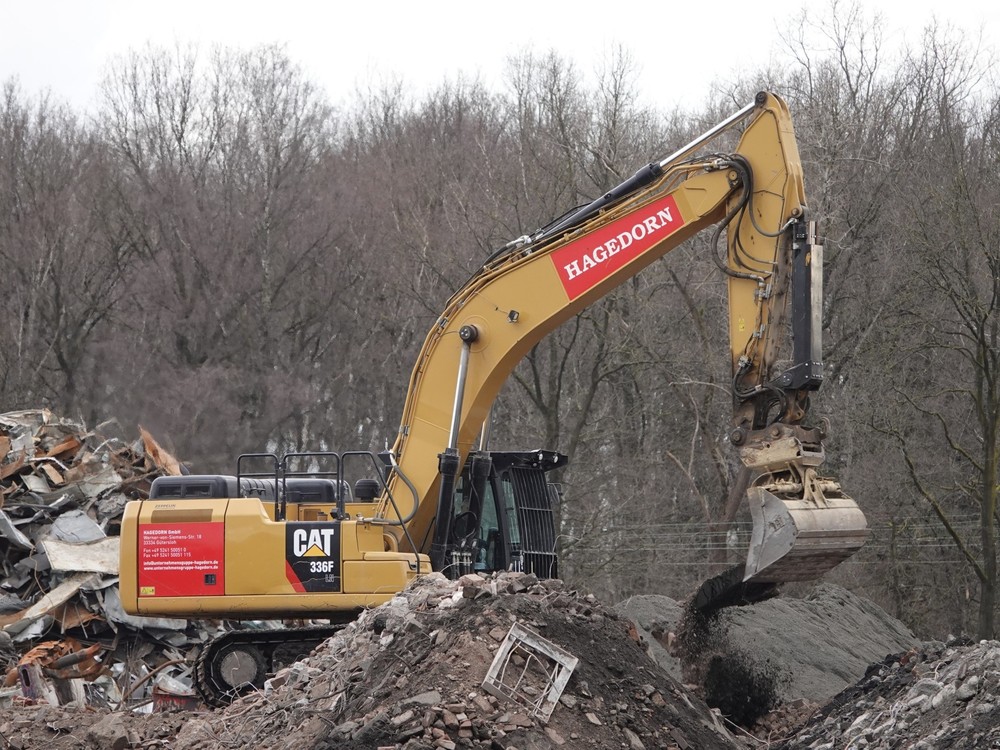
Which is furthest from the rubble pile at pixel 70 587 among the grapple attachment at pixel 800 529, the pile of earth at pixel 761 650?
the grapple attachment at pixel 800 529

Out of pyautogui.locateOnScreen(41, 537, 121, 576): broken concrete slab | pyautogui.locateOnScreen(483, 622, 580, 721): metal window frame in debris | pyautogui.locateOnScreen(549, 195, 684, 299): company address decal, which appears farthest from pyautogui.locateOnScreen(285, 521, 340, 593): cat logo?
pyautogui.locateOnScreen(41, 537, 121, 576): broken concrete slab

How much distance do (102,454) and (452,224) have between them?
973 centimetres

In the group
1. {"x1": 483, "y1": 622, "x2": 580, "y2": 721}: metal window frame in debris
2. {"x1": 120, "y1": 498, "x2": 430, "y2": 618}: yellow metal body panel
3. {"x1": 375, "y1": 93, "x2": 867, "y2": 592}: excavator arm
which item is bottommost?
{"x1": 483, "y1": 622, "x2": 580, "y2": 721}: metal window frame in debris

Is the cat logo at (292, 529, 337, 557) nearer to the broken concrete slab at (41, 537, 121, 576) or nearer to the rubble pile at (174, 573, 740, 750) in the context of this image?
the rubble pile at (174, 573, 740, 750)

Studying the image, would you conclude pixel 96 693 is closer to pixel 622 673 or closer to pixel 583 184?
pixel 622 673

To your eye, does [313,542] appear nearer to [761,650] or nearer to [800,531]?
[800,531]

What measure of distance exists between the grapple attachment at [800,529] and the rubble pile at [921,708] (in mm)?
873

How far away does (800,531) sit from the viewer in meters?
8.40

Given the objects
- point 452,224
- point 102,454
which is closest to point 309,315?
point 452,224

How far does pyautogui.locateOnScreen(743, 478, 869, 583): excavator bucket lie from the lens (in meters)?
8.45

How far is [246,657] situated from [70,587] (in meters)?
3.42

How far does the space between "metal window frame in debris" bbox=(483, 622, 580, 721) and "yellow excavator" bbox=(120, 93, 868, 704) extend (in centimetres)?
196

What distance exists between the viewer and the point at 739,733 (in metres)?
9.66

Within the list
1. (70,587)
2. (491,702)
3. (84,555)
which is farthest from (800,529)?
(84,555)
